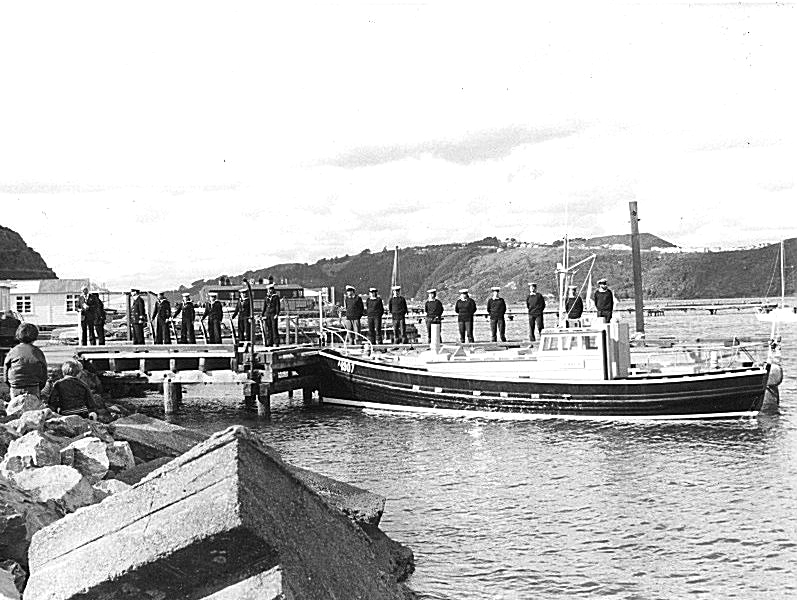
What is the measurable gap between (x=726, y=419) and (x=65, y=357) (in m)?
17.6

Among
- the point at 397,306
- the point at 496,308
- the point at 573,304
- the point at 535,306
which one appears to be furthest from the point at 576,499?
the point at 397,306

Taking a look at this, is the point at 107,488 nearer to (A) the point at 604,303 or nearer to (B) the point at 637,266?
(A) the point at 604,303

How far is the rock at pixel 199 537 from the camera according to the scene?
5520 millimetres

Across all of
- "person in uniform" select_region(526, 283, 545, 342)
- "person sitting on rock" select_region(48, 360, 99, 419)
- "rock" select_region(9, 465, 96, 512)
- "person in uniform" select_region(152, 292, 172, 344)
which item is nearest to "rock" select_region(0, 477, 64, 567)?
"rock" select_region(9, 465, 96, 512)

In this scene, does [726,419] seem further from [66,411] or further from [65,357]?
[65,357]

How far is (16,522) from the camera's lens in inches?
299

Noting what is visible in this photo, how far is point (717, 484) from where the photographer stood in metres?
17.2

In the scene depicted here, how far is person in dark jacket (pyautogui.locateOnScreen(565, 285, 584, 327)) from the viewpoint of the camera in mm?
28094

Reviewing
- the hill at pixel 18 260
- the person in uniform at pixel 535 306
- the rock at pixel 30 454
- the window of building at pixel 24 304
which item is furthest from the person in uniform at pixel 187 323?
the hill at pixel 18 260

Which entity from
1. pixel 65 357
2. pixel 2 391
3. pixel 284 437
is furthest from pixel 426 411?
Answer: pixel 2 391

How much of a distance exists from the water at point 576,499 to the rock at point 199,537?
5.62 meters

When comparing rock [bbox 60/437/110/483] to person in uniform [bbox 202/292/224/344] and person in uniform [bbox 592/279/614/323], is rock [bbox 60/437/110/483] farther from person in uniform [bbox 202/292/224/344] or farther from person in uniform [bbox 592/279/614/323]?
person in uniform [bbox 202/292/224/344]

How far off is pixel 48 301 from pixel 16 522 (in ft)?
225

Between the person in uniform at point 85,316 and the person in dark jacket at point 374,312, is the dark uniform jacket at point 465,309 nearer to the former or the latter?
the person in dark jacket at point 374,312
